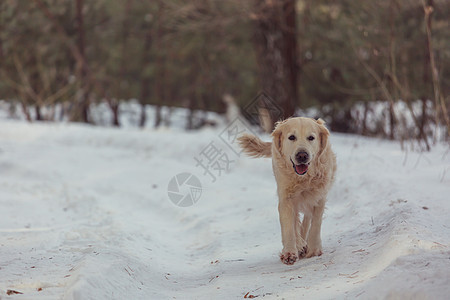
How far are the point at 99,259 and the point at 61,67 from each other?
15900 millimetres

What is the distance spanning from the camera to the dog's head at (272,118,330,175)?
13.3 ft

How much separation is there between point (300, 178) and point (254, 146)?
93 centimetres

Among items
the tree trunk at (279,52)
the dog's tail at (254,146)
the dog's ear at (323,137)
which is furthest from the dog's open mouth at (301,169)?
the tree trunk at (279,52)

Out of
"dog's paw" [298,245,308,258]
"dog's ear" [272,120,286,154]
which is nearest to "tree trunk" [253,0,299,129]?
"dog's ear" [272,120,286,154]

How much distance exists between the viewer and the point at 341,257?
386 cm

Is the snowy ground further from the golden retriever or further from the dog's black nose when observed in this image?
the dog's black nose

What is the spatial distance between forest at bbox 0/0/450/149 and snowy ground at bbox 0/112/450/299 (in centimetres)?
172

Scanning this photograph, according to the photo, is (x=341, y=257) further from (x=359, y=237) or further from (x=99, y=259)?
(x=99, y=259)

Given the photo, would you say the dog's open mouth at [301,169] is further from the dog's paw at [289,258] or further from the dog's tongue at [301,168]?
the dog's paw at [289,258]

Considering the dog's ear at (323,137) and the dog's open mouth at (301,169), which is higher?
the dog's ear at (323,137)

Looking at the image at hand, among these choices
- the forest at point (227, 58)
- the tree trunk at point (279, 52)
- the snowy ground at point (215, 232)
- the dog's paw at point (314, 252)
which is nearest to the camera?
the snowy ground at point (215, 232)

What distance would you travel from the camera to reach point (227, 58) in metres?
18.9

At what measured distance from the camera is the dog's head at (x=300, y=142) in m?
4.05

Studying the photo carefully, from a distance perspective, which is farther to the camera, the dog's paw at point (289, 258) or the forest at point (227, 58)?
the forest at point (227, 58)
